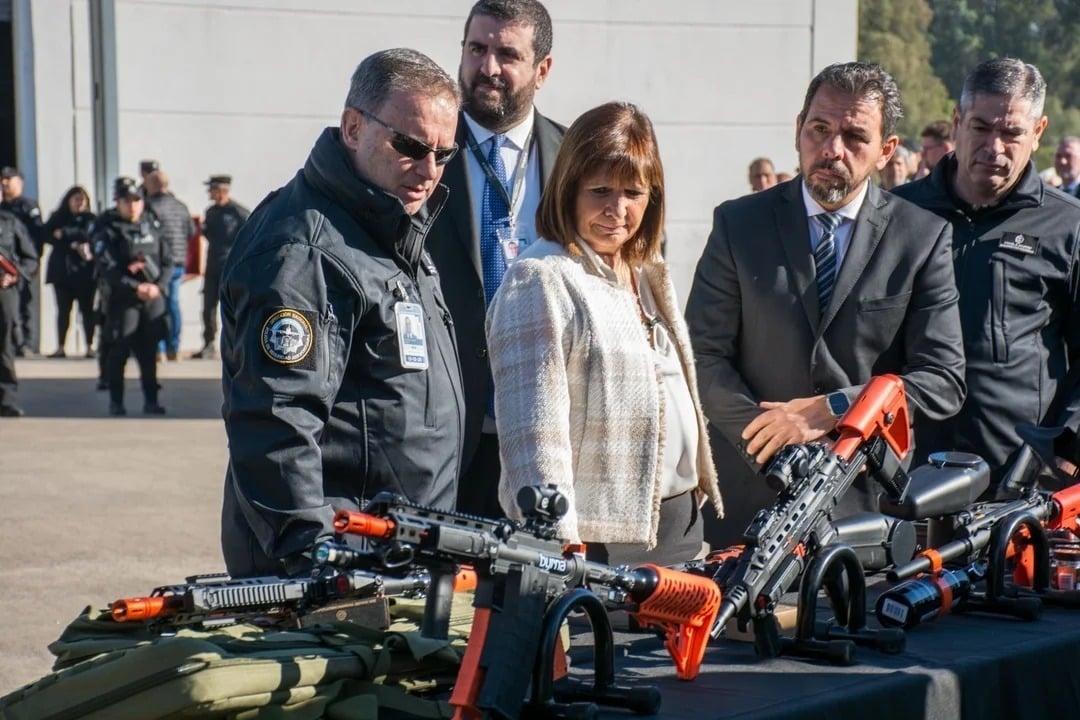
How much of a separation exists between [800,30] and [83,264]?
737cm

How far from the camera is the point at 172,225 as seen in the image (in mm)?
14352

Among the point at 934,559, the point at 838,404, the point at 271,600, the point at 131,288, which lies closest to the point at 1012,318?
the point at 838,404

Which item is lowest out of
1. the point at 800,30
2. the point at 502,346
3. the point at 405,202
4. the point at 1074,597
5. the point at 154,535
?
the point at 154,535

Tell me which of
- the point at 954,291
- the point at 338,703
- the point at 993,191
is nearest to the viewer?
the point at 338,703

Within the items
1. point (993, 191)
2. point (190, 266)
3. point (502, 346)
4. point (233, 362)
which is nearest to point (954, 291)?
point (993, 191)

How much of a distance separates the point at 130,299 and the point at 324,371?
8.82 meters

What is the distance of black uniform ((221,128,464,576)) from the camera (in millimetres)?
2514

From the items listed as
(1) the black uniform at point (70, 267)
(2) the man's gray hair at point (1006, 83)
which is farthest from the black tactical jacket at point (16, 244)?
(2) the man's gray hair at point (1006, 83)

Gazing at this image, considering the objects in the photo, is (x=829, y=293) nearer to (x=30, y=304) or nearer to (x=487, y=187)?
(x=487, y=187)

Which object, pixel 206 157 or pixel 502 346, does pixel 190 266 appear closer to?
pixel 206 157

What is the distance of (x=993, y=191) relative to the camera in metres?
3.88

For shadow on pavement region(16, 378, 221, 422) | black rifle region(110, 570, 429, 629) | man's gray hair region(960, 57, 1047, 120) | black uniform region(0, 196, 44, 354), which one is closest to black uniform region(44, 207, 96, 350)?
black uniform region(0, 196, 44, 354)

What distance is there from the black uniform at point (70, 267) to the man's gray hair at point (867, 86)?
1196cm

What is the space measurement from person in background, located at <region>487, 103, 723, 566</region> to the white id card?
0.99 ft
